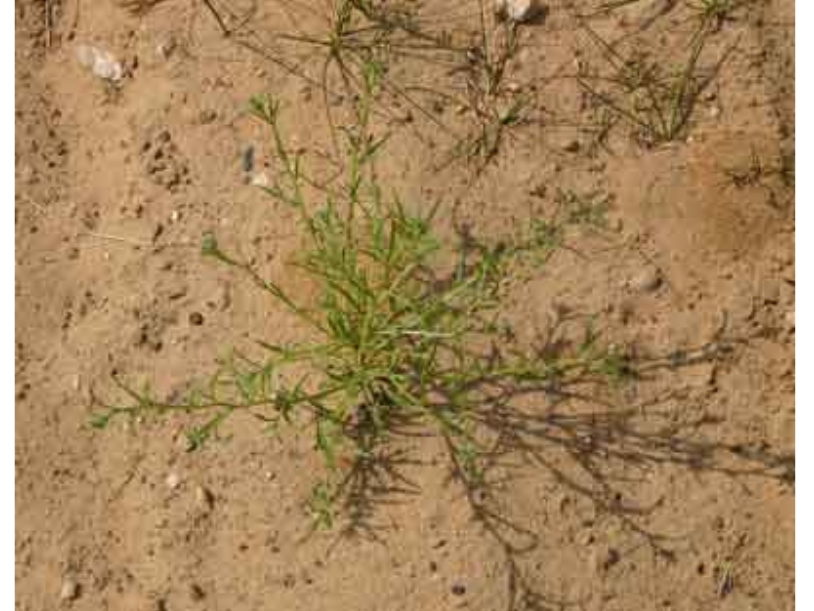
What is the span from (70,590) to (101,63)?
1.20m

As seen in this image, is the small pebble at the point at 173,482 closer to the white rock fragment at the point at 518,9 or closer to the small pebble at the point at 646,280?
the small pebble at the point at 646,280

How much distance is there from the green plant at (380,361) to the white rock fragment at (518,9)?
440 millimetres

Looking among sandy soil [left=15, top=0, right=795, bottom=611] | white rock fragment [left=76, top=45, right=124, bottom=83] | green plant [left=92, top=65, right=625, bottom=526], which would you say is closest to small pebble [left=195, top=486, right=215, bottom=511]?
sandy soil [left=15, top=0, right=795, bottom=611]

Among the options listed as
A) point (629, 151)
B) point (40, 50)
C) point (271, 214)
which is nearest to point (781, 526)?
point (629, 151)

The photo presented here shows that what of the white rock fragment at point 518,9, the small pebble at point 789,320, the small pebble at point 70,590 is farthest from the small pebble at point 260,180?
the small pebble at point 789,320

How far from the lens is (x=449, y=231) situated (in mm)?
1960

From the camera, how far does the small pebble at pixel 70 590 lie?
6.17 feet

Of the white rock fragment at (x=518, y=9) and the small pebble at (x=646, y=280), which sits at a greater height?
the white rock fragment at (x=518, y=9)

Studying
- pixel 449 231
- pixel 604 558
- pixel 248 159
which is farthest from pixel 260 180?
pixel 604 558

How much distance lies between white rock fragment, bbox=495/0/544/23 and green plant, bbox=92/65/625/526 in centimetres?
44

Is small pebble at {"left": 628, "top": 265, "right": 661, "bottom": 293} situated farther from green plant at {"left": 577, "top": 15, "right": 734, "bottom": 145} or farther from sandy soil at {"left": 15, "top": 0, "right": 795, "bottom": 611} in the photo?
green plant at {"left": 577, "top": 15, "right": 734, "bottom": 145}

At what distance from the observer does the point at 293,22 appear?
206 centimetres

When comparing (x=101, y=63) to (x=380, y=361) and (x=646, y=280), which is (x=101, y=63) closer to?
(x=380, y=361)

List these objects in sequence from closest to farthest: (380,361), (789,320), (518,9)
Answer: (380,361)
(789,320)
(518,9)
